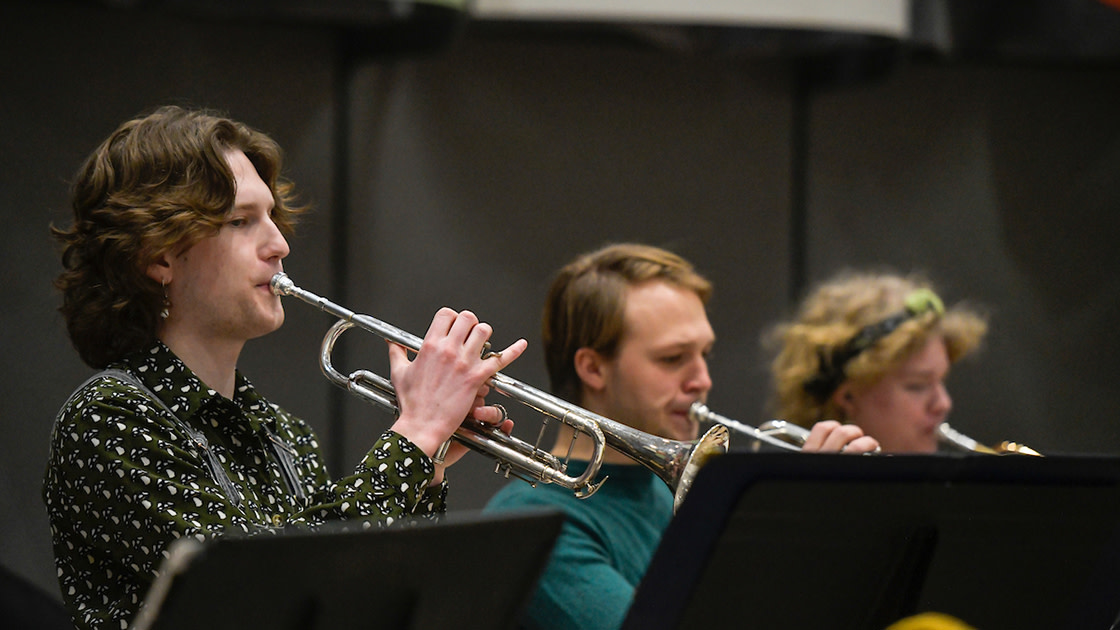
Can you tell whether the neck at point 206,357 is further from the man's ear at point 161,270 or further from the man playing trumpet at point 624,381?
the man playing trumpet at point 624,381

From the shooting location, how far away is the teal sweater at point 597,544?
2406mm

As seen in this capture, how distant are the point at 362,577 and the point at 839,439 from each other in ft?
5.11

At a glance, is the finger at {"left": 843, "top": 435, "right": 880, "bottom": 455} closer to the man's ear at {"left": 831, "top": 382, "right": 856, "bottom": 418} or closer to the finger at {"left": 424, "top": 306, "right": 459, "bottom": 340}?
the man's ear at {"left": 831, "top": 382, "right": 856, "bottom": 418}

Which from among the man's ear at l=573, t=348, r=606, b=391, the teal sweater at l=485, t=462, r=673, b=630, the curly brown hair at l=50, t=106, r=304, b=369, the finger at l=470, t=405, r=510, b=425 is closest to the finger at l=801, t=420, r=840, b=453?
the teal sweater at l=485, t=462, r=673, b=630

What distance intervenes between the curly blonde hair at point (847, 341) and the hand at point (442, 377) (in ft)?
5.08

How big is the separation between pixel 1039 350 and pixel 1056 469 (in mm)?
3189

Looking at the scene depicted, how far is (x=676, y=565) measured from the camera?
148 centimetres

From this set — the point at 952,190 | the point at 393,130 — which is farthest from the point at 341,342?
the point at 952,190

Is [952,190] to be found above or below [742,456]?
above

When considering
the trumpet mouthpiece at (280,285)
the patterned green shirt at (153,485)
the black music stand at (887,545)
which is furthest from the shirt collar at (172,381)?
the black music stand at (887,545)

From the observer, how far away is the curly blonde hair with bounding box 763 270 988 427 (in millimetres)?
3336

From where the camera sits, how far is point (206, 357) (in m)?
1.98

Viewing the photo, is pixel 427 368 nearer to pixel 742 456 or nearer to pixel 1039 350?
pixel 742 456

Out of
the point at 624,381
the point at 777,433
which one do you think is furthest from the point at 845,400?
the point at 624,381
